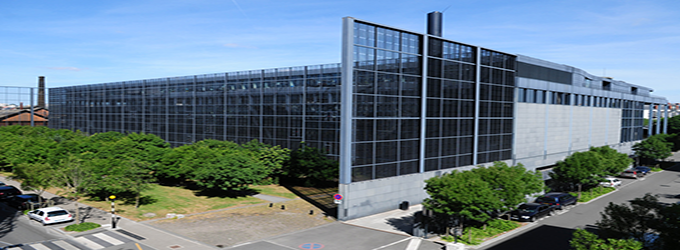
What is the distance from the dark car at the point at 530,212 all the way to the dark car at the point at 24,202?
4663 centimetres

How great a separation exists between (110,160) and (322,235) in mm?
28442

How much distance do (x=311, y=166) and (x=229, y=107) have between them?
24.5m

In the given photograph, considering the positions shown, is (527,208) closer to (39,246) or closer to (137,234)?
(137,234)

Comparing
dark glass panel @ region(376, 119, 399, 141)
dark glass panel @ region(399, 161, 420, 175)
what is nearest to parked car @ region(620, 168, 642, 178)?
dark glass panel @ region(399, 161, 420, 175)

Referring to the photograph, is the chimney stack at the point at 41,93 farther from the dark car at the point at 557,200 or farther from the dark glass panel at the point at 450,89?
the dark car at the point at 557,200

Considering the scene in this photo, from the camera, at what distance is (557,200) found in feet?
153

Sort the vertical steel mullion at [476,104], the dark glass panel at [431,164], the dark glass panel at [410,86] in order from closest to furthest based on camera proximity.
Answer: the dark glass panel at [410,86], the dark glass panel at [431,164], the vertical steel mullion at [476,104]

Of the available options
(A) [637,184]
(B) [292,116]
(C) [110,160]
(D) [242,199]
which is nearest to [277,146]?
(B) [292,116]

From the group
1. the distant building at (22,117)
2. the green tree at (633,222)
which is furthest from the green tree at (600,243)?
the distant building at (22,117)

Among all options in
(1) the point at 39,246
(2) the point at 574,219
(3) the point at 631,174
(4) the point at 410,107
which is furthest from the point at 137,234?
(3) the point at 631,174

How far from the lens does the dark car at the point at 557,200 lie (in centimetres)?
4594

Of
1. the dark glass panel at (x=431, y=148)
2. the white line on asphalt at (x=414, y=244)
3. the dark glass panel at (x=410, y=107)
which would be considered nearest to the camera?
the white line on asphalt at (x=414, y=244)

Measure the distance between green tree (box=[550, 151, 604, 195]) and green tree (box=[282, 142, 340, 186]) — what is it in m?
30.0

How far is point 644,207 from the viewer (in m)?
21.7
